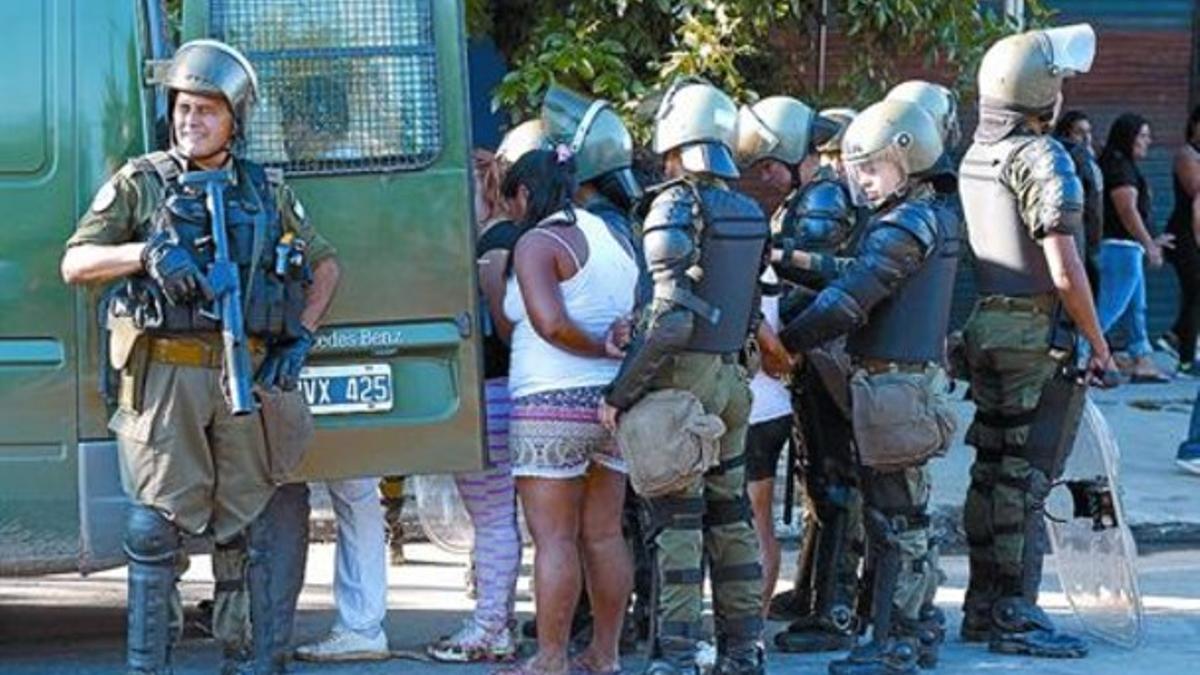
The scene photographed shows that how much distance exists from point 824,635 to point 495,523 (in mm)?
1126

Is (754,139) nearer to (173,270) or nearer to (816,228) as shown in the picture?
(816,228)

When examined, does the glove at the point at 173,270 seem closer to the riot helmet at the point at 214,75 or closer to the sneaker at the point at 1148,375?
the riot helmet at the point at 214,75

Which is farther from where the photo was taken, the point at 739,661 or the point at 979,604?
the point at 979,604

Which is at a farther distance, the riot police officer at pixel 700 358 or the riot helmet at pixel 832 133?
the riot helmet at pixel 832 133

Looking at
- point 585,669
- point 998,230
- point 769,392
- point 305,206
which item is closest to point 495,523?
point 585,669

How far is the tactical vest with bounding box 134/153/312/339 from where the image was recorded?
5820 mm

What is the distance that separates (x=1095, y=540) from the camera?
7.54 metres

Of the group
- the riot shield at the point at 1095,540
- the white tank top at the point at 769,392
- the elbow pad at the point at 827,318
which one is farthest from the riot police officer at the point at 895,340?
the riot shield at the point at 1095,540

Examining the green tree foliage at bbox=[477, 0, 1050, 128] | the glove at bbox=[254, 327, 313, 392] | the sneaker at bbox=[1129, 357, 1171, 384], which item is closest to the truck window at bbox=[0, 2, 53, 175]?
the glove at bbox=[254, 327, 313, 392]

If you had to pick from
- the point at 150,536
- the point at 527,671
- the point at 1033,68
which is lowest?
the point at 527,671

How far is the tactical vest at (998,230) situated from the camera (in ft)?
23.4

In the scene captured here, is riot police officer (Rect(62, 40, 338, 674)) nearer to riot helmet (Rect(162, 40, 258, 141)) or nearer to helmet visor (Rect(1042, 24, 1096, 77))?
riot helmet (Rect(162, 40, 258, 141))

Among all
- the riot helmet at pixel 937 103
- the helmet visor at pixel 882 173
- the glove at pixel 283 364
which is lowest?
the glove at pixel 283 364

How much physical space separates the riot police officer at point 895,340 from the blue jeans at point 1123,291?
39.7 inches
